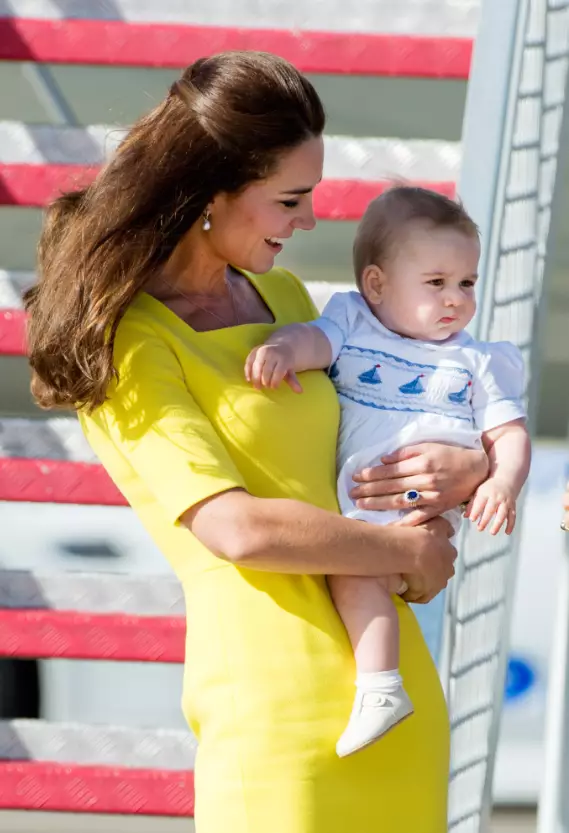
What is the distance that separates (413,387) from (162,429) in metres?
0.38

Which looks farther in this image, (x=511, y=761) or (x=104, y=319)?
(x=511, y=761)

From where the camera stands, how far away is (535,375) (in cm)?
235

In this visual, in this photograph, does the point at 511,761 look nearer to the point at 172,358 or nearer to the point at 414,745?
the point at 414,745

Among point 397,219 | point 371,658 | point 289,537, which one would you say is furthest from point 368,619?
point 397,219

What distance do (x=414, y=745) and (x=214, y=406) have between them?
18.1 inches

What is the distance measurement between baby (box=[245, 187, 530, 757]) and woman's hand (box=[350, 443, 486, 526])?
0.05ft

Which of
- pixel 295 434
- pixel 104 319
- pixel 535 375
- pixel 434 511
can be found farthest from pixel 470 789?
pixel 104 319

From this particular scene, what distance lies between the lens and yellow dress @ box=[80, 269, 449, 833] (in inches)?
57.9

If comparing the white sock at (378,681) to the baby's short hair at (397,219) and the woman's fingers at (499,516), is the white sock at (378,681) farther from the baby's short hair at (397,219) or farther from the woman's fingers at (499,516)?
the baby's short hair at (397,219)

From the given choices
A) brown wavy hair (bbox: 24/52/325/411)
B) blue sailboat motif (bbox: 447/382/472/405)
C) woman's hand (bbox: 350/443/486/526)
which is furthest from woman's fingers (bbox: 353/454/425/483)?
brown wavy hair (bbox: 24/52/325/411)

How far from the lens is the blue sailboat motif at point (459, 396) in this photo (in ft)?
5.57

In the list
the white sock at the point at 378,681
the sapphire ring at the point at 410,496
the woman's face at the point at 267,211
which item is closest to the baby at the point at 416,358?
the sapphire ring at the point at 410,496

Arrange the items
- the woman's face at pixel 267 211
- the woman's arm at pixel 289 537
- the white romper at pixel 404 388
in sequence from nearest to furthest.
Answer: the woman's arm at pixel 289 537
the woman's face at pixel 267 211
the white romper at pixel 404 388

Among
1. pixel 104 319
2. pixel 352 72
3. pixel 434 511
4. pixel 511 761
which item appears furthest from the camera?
pixel 511 761
